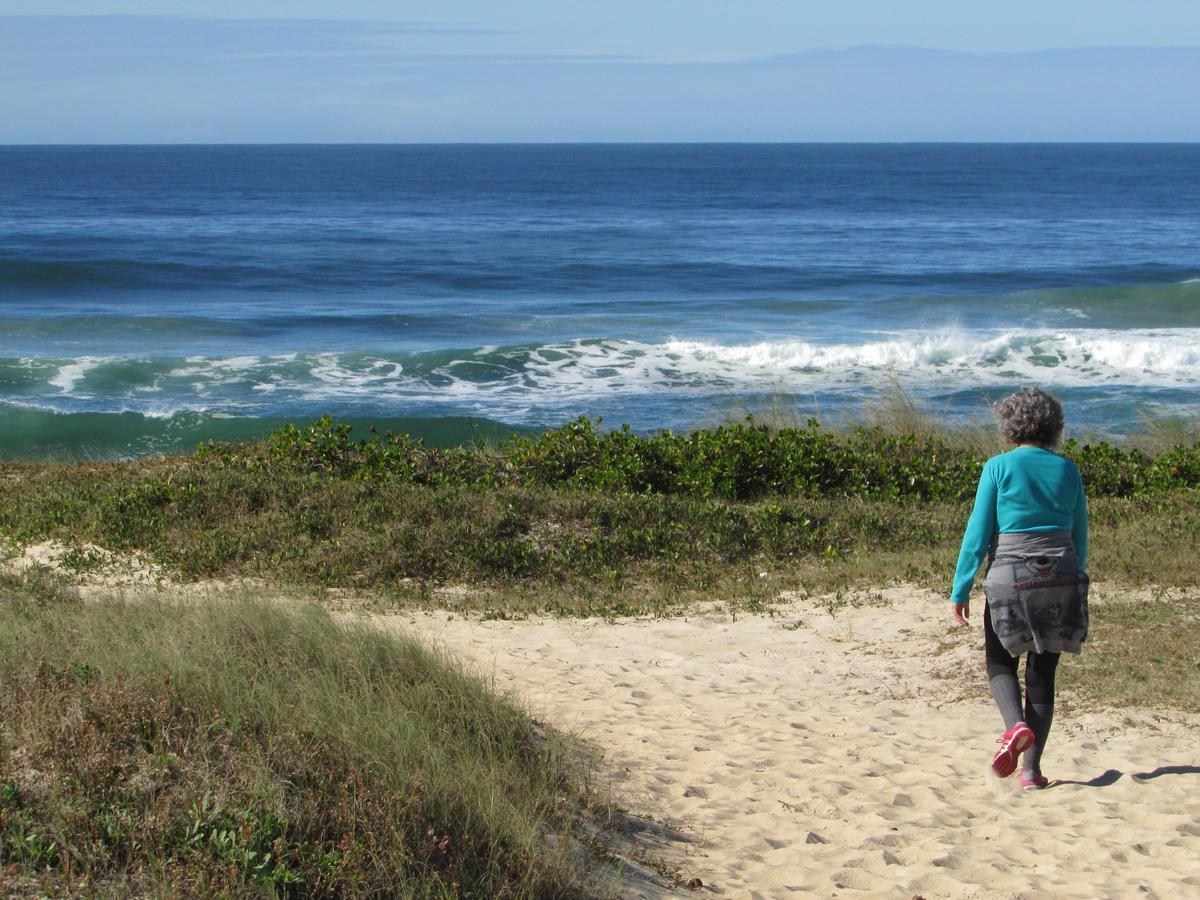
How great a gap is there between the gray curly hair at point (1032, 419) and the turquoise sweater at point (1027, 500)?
54 millimetres

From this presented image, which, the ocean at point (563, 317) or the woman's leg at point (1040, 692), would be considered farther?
the ocean at point (563, 317)

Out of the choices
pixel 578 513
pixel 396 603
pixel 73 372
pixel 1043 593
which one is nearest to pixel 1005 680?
pixel 1043 593

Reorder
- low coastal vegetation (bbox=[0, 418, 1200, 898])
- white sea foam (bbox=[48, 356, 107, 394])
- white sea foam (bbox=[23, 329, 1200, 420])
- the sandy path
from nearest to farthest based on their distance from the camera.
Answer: low coastal vegetation (bbox=[0, 418, 1200, 898])
the sandy path
white sea foam (bbox=[23, 329, 1200, 420])
white sea foam (bbox=[48, 356, 107, 394])

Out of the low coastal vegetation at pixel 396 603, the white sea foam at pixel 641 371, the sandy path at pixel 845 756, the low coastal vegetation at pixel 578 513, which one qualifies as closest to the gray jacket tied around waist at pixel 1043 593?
the sandy path at pixel 845 756

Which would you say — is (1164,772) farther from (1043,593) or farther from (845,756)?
(845,756)

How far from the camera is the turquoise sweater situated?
481 cm

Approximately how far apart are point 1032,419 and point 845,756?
77.2 inches

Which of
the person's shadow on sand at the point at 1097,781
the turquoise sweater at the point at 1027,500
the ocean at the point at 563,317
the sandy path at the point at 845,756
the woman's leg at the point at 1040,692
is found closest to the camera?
the sandy path at the point at 845,756

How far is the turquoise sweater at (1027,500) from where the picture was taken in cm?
481

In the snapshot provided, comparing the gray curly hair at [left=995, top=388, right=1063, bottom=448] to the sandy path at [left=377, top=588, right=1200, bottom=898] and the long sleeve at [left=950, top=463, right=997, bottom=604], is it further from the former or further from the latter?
the sandy path at [left=377, top=588, right=1200, bottom=898]

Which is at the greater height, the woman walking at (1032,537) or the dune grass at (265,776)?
the woman walking at (1032,537)

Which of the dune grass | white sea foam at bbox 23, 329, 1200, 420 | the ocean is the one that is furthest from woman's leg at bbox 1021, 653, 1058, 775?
white sea foam at bbox 23, 329, 1200, 420

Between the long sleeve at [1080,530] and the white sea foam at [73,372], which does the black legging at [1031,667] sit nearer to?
the long sleeve at [1080,530]

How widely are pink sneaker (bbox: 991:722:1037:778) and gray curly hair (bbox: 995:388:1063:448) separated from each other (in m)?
1.23
